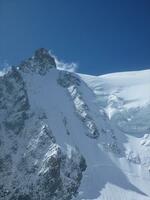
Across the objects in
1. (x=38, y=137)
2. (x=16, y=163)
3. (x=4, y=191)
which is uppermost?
(x=38, y=137)

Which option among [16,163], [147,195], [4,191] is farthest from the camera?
[147,195]

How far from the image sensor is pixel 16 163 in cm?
17788

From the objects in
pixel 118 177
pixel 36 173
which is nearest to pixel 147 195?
pixel 118 177

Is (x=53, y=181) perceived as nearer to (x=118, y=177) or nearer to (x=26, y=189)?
(x=26, y=189)

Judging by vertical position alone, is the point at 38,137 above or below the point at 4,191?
above

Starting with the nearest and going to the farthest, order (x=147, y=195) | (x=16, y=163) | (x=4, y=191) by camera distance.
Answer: (x=4, y=191) → (x=16, y=163) → (x=147, y=195)

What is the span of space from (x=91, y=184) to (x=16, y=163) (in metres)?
30.0

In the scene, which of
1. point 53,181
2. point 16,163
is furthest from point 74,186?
point 16,163

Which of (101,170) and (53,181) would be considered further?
(101,170)

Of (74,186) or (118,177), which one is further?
(118,177)

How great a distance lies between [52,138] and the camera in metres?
181

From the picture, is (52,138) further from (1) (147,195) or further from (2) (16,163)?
(1) (147,195)

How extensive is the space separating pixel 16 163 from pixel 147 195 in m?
53.1

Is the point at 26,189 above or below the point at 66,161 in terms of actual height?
below
